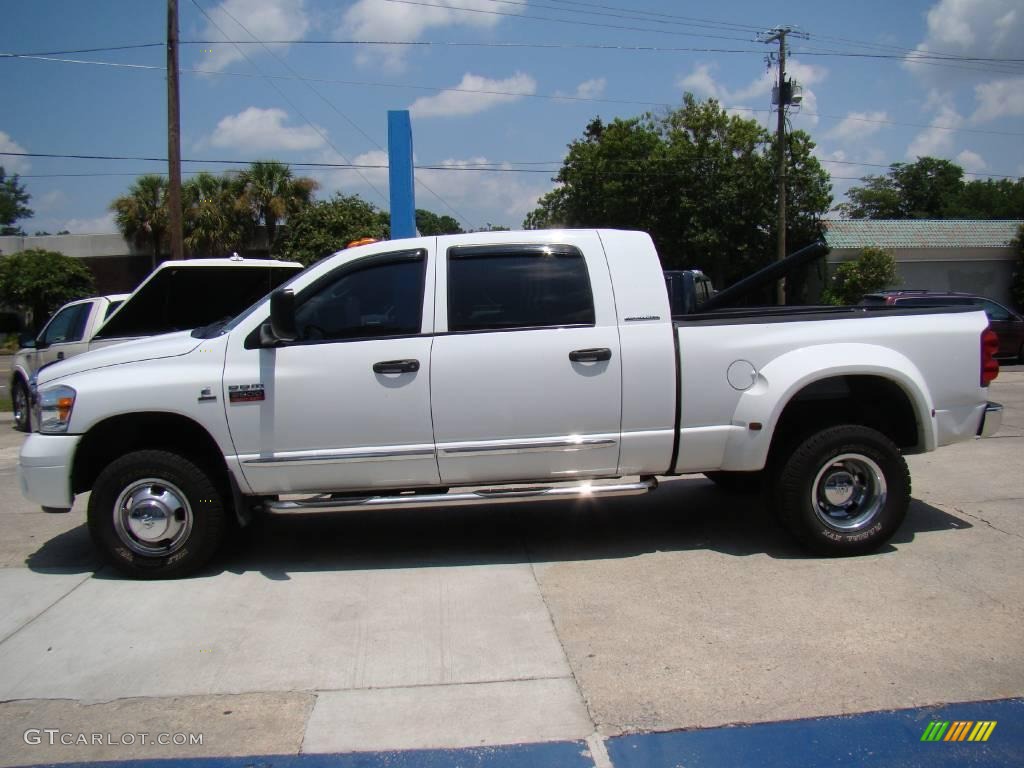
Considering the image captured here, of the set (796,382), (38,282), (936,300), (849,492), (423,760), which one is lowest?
→ (423,760)

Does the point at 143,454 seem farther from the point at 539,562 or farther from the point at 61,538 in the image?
the point at 539,562

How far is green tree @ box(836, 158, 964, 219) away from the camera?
7044 centimetres

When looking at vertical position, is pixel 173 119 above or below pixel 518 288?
above

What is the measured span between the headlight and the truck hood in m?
0.14

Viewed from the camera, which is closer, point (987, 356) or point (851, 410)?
point (987, 356)

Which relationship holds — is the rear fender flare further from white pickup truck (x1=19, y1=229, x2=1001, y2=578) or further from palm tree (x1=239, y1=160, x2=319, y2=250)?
palm tree (x1=239, y1=160, x2=319, y2=250)

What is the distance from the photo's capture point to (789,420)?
17.9 feet

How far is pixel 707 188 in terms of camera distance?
34344mm

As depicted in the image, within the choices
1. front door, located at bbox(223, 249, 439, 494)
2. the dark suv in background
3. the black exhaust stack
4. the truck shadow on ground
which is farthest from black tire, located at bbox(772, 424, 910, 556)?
the dark suv in background

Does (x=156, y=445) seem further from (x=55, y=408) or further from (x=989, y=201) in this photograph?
(x=989, y=201)

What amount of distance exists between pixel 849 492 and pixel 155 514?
14.2ft

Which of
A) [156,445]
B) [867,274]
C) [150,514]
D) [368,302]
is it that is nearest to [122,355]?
[156,445]

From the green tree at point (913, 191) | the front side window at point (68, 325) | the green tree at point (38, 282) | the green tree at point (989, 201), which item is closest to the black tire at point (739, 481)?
the front side window at point (68, 325)

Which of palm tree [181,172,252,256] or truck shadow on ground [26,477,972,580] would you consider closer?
truck shadow on ground [26,477,972,580]
